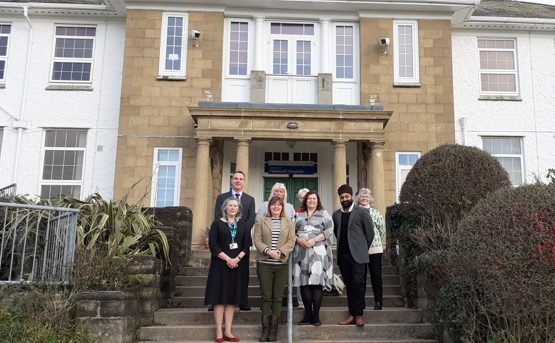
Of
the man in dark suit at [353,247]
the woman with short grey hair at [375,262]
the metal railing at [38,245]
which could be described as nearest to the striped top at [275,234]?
the man in dark suit at [353,247]

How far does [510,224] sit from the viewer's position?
535 cm

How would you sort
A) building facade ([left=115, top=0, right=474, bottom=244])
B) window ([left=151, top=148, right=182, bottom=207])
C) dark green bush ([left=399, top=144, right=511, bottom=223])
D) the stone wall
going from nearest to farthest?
the stone wall → dark green bush ([left=399, top=144, right=511, bottom=223]) → window ([left=151, top=148, right=182, bottom=207]) → building facade ([left=115, top=0, right=474, bottom=244])

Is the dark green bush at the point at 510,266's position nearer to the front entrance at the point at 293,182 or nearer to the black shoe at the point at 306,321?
the black shoe at the point at 306,321

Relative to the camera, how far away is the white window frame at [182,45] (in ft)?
47.4

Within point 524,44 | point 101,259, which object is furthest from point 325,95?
point 101,259

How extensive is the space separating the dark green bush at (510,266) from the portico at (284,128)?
24.4ft

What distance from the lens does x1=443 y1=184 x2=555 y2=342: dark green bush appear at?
16.5 ft

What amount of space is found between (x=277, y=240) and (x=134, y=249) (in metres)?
2.19

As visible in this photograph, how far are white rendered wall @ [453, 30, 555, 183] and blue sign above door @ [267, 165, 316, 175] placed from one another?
170 inches

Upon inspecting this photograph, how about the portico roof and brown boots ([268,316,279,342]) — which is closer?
brown boots ([268,316,279,342])

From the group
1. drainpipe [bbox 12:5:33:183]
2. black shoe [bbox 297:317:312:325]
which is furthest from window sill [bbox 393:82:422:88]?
drainpipe [bbox 12:5:33:183]

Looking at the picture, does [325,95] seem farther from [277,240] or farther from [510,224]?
[510,224]

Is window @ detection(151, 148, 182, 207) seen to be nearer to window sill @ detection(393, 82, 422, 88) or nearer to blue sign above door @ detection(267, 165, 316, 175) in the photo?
blue sign above door @ detection(267, 165, 316, 175)

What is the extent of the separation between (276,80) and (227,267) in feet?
29.3
